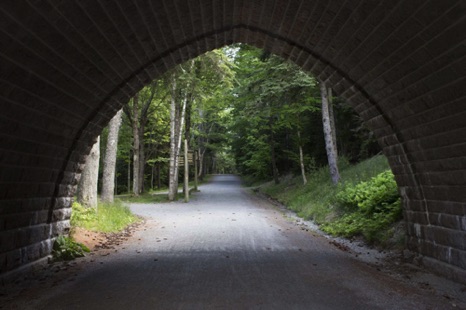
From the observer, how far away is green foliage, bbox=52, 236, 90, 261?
24.2 feet

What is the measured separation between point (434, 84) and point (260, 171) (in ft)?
102

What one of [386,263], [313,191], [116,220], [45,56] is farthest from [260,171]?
[45,56]

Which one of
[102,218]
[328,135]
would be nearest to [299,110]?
[328,135]

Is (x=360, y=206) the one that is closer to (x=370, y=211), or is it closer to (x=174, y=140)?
(x=370, y=211)

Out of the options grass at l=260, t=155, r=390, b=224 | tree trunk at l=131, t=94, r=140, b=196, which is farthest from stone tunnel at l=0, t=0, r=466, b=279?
tree trunk at l=131, t=94, r=140, b=196

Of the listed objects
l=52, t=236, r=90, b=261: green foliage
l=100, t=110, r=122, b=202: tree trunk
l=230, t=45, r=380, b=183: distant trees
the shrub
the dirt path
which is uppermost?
l=230, t=45, r=380, b=183: distant trees

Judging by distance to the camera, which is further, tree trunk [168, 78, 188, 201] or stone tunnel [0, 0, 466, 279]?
tree trunk [168, 78, 188, 201]

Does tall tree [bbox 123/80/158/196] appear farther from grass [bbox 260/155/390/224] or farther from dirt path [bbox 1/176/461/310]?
dirt path [bbox 1/176/461/310]

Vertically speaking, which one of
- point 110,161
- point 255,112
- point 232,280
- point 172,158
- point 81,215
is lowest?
point 232,280

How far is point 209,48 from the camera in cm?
834

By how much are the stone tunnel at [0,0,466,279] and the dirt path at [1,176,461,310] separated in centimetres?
114

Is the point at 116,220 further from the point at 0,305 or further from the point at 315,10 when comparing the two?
the point at 315,10

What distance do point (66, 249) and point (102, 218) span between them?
11.4ft

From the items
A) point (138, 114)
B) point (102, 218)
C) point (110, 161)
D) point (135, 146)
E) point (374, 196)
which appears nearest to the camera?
point (374, 196)
